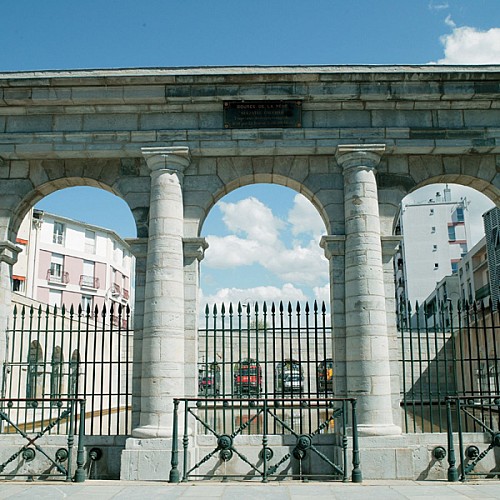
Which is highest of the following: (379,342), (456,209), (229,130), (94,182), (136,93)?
(456,209)

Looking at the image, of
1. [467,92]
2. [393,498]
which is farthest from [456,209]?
[393,498]

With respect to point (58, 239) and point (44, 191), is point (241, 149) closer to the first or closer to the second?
point (44, 191)

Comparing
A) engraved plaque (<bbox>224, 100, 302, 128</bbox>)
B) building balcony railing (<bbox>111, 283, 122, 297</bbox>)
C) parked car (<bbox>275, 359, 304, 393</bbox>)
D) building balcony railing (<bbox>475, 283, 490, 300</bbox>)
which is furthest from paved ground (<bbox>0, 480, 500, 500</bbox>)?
building balcony railing (<bbox>111, 283, 122, 297</bbox>)

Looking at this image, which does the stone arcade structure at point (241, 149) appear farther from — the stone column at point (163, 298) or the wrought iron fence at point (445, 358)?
the wrought iron fence at point (445, 358)

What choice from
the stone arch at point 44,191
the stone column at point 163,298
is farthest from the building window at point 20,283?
the stone column at point 163,298

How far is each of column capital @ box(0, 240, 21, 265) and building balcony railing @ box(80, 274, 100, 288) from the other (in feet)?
104

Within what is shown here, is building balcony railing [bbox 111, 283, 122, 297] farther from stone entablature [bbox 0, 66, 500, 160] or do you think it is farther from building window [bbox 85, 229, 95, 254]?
stone entablature [bbox 0, 66, 500, 160]

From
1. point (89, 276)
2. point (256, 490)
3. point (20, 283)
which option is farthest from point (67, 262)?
point (256, 490)

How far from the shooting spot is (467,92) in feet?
36.3

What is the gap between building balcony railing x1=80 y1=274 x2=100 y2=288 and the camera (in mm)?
42500

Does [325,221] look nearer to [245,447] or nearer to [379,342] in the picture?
[379,342]

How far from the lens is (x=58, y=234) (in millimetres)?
41125

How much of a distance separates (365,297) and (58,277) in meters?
33.7

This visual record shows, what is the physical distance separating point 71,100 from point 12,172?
1.80 metres
